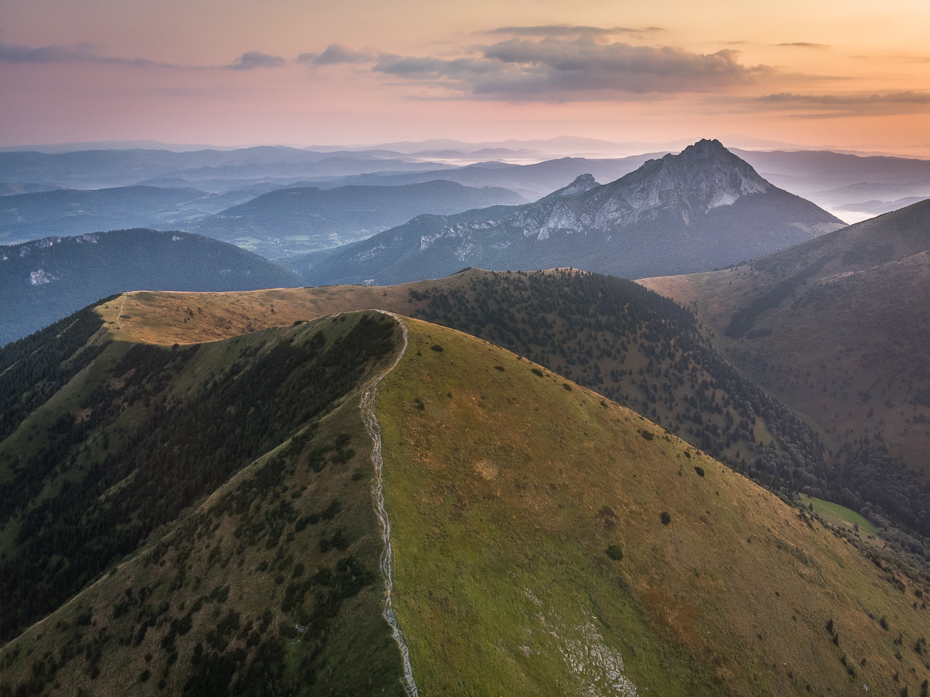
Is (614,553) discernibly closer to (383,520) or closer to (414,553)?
(414,553)

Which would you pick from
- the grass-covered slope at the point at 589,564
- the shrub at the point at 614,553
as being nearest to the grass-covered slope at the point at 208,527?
the grass-covered slope at the point at 589,564

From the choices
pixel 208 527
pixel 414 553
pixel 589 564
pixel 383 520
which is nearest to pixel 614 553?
pixel 589 564

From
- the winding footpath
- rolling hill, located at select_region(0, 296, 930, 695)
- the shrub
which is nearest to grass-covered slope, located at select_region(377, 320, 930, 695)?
the shrub

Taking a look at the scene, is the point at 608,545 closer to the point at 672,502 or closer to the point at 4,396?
the point at 672,502

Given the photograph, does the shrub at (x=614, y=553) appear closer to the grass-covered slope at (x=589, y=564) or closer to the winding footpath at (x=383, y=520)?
the grass-covered slope at (x=589, y=564)

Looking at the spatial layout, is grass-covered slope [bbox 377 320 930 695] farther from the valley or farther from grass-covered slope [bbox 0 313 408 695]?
grass-covered slope [bbox 0 313 408 695]

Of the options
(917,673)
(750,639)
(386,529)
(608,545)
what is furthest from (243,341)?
(917,673)
